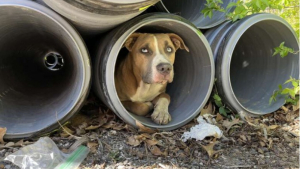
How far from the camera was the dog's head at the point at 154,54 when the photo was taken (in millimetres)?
3438

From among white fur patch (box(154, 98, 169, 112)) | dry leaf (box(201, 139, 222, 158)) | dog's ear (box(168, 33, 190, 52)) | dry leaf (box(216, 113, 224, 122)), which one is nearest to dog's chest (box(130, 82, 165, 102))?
white fur patch (box(154, 98, 169, 112))

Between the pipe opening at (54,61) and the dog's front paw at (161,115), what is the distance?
2263 millimetres

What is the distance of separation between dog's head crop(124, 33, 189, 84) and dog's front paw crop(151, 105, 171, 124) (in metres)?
0.40

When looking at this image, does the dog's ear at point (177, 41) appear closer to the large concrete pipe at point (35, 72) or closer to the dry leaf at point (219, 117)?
the dry leaf at point (219, 117)

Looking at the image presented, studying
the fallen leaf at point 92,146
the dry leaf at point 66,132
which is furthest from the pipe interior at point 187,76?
the dry leaf at point 66,132

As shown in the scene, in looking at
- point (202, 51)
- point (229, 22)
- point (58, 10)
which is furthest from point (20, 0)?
point (229, 22)

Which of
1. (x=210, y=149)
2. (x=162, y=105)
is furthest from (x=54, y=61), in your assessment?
(x=210, y=149)

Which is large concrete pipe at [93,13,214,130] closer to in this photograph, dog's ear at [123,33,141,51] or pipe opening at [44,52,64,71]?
dog's ear at [123,33,141,51]

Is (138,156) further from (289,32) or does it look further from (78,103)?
(289,32)

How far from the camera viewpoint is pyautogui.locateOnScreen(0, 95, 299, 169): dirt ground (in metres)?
2.79

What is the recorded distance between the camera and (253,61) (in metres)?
4.57

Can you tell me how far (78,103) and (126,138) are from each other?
590mm

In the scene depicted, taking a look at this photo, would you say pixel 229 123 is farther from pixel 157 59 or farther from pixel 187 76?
pixel 157 59

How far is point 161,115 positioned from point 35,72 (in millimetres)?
2393
